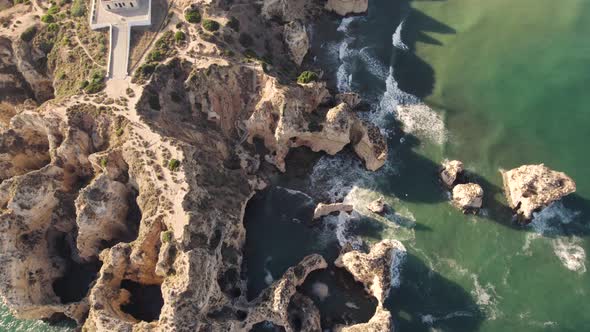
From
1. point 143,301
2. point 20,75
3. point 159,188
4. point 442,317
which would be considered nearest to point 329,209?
point 442,317

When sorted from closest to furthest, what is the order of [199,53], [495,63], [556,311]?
1. [556,311]
2. [199,53]
3. [495,63]

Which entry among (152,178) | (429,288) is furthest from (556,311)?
(152,178)

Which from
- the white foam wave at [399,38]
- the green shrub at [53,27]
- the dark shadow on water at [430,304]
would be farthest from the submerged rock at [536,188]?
the green shrub at [53,27]

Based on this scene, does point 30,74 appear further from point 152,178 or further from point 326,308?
point 326,308

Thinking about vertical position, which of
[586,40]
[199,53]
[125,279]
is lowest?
[125,279]

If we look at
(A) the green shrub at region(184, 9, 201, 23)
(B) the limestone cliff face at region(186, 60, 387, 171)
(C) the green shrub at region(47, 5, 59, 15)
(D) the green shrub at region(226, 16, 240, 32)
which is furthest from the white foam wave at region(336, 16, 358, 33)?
(C) the green shrub at region(47, 5, 59, 15)

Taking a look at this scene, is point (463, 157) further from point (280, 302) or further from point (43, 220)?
point (43, 220)
